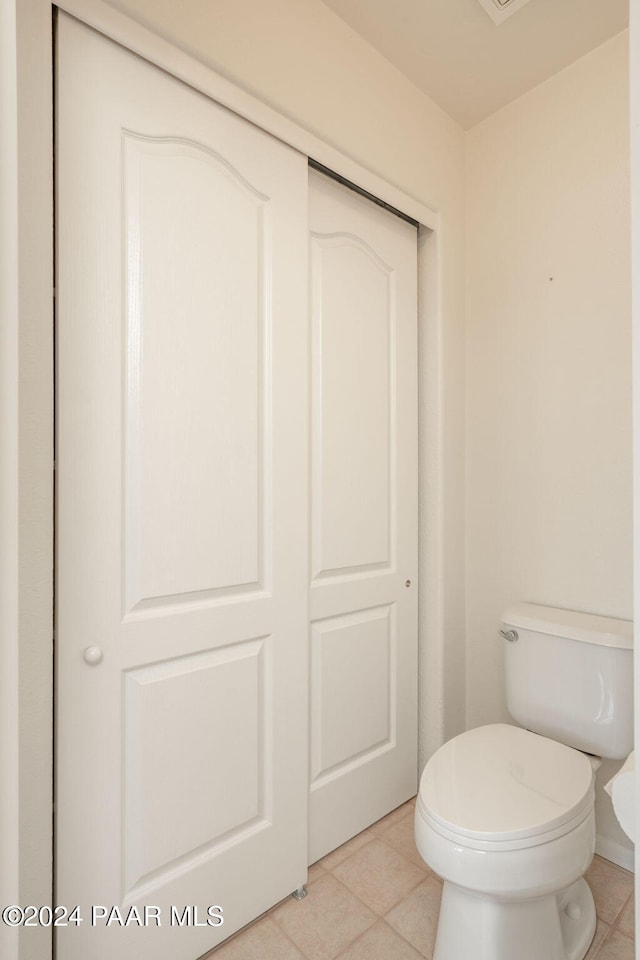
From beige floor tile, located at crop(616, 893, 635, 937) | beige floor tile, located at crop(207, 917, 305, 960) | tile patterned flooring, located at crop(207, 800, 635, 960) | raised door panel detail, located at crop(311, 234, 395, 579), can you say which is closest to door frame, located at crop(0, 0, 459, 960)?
raised door panel detail, located at crop(311, 234, 395, 579)

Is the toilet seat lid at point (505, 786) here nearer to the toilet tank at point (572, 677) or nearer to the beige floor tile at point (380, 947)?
the toilet tank at point (572, 677)

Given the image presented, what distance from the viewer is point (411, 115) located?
65.6 inches

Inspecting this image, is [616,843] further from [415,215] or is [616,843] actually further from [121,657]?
[415,215]

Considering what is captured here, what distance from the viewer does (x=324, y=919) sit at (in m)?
1.28

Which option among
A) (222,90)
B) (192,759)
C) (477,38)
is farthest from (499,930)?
(477,38)

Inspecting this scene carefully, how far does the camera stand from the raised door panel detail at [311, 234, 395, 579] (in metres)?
1.47

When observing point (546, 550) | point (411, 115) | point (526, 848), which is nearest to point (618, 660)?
point (546, 550)

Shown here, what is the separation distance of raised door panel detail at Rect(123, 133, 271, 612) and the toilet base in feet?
2.82

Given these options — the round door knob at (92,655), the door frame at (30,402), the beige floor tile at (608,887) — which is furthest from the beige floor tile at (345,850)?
the round door knob at (92,655)

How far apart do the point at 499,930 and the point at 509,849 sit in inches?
9.4

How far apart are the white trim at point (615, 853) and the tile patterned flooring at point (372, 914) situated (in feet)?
0.06

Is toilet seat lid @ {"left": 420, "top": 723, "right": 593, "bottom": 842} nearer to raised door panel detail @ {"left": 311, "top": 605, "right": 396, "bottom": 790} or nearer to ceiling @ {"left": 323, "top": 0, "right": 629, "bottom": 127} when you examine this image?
raised door panel detail @ {"left": 311, "top": 605, "right": 396, "bottom": 790}

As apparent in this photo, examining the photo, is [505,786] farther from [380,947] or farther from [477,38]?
[477,38]

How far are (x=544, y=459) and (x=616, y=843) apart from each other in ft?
3.88
